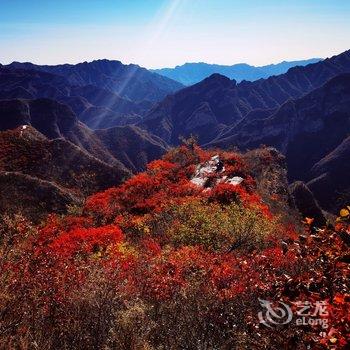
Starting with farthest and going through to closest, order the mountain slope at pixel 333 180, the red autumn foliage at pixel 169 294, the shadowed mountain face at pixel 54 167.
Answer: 1. the mountain slope at pixel 333 180
2. the shadowed mountain face at pixel 54 167
3. the red autumn foliage at pixel 169 294

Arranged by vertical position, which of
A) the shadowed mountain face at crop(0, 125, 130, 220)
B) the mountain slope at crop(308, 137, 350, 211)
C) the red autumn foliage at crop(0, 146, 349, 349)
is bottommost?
the mountain slope at crop(308, 137, 350, 211)

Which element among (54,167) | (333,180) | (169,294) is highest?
(169,294)

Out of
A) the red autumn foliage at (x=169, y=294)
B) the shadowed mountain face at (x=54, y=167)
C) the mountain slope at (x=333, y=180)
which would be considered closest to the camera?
the red autumn foliage at (x=169, y=294)

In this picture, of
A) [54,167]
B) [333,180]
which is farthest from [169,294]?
[333,180]

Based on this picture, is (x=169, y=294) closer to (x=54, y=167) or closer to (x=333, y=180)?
(x=54, y=167)

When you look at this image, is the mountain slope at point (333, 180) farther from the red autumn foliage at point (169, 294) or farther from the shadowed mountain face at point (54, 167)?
the red autumn foliage at point (169, 294)

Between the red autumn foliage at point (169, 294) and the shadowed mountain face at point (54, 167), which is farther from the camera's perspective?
the shadowed mountain face at point (54, 167)

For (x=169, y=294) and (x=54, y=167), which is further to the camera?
(x=54, y=167)

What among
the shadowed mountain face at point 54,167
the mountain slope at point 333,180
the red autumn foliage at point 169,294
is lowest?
the mountain slope at point 333,180

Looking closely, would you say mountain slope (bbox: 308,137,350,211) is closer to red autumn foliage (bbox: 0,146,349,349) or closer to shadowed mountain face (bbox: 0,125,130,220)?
shadowed mountain face (bbox: 0,125,130,220)

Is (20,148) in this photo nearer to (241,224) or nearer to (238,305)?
(241,224)

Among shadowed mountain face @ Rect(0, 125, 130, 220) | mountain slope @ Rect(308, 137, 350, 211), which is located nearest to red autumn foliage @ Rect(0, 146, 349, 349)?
shadowed mountain face @ Rect(0, 125, 130, 220)

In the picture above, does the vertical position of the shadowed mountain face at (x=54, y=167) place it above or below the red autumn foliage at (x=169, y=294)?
below

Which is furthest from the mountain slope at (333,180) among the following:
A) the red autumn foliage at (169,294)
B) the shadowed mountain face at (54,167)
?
the red autumn foliage at (169,294)
